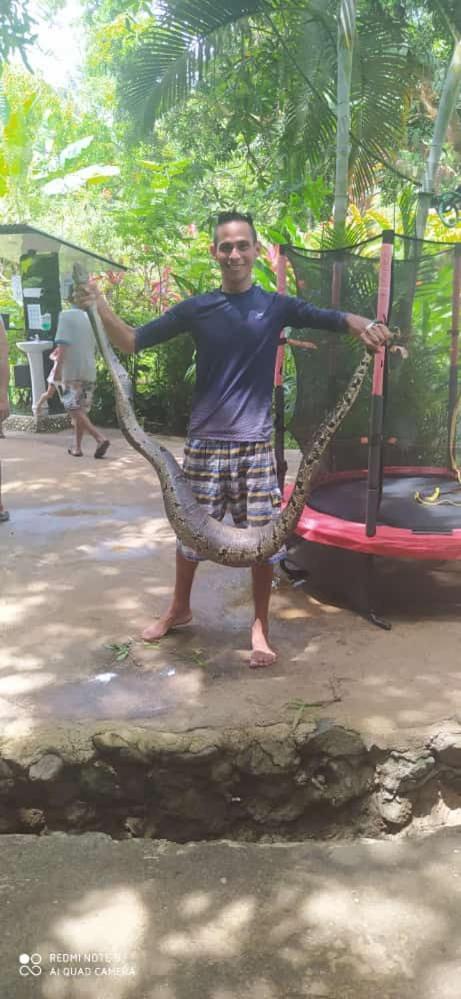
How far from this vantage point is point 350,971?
6.85ft

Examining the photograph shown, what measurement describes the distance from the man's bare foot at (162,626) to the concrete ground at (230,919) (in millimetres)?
1132

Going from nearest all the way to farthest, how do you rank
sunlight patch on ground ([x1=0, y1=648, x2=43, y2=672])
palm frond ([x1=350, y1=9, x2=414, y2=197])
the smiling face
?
the smiling face
sunlight patch on ground ([x1=0, y1=648, x2=43, y2=672])
palm frond ([x1=350, y1=9, x2=414, y2=197])

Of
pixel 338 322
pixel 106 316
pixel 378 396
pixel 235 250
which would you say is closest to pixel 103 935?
pixel 106 316

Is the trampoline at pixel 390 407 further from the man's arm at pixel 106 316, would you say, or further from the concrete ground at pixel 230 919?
the concrete ground at pixel 230 919

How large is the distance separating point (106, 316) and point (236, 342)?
0.52 m

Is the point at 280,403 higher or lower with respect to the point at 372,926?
higher

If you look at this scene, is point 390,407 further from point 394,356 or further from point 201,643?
point 201,643

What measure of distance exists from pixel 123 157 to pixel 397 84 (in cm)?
1176

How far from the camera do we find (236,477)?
10.8ft

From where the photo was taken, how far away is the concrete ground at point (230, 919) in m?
2.06

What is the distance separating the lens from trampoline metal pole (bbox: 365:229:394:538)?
12.2ft

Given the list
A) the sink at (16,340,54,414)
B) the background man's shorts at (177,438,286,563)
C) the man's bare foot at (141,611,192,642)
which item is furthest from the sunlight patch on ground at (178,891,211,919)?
the sink at (16,340,54,414)

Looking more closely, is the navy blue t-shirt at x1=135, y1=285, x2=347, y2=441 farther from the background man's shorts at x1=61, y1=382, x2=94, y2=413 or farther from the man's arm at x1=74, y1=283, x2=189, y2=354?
the background man's shorts at x1=61, y1=382, x2=94, y2=413

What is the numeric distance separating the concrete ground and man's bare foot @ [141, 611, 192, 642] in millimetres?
1132
